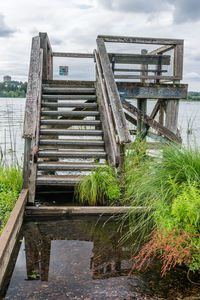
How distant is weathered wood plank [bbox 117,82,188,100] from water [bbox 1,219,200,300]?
15.4ft

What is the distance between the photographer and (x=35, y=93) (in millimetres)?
5277

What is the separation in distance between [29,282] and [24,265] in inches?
13.5

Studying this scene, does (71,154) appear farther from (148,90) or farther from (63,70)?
(63,70)

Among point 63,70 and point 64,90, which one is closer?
point 64,90

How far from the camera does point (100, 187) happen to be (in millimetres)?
4781

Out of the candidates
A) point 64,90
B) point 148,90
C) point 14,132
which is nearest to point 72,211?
point 64,90

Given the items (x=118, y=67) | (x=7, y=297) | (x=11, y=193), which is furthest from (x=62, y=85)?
(x=7, y=297)

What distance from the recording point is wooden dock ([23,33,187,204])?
5.13m

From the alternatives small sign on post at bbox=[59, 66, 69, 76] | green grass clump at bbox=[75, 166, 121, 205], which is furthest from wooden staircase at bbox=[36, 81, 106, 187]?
small sign on post at bbox=[59, 66, 69, 76]

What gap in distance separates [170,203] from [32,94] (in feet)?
10.1

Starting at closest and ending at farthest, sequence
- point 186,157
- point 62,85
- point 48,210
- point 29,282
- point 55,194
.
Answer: point 29,282, point 186,157, point 48,210, point 55,194, point 62,85

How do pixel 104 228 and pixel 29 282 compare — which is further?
pixel 104 228

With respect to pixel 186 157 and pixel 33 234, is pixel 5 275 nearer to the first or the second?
pixel 33 234

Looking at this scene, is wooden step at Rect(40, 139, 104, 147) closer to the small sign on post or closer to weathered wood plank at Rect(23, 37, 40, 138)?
weathered wood plank at Rect(23, 37, 40, 138)
